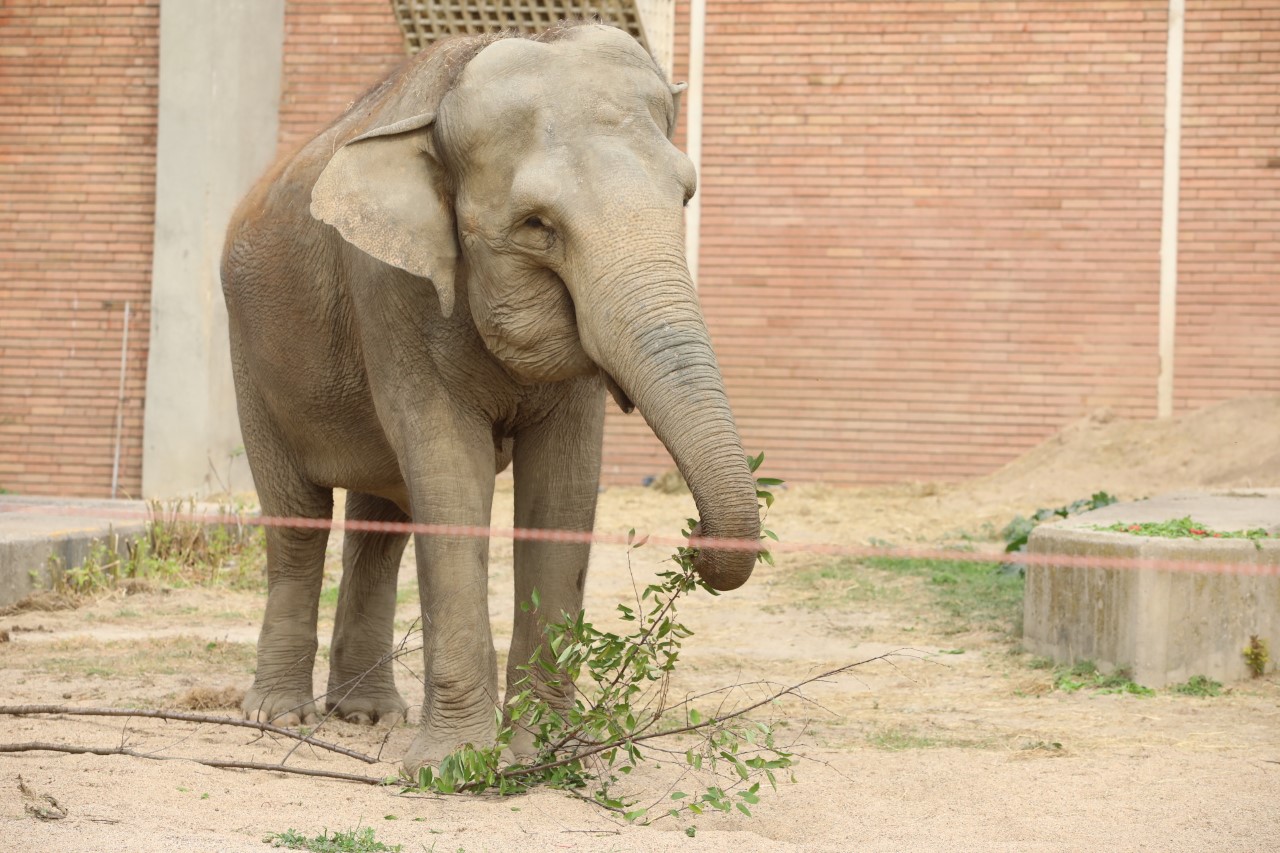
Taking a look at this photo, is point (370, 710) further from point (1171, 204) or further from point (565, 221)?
point (1171, 204)

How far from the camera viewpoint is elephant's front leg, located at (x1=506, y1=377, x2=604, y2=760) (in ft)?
17.3

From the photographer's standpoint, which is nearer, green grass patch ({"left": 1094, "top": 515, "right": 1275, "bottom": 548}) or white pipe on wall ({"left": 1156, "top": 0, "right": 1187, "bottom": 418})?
green grass patch ({"left": 1094, "top": 515, "right": 1275, "bottom": 548})

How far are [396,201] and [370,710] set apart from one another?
232cm

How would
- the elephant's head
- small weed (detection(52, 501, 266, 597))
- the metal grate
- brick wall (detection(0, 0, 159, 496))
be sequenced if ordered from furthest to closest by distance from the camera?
1. brick wall (detection(0, 0, 159, 496))
2. the metal grate
3. small weed (detection(52, 501, 266, 597))
4. the elephant's head

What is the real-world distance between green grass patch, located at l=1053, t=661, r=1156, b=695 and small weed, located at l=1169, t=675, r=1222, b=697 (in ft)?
0.40

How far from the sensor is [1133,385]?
1394 centimetres

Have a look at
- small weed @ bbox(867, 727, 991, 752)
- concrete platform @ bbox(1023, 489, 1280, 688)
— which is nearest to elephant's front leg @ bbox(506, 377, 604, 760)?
small weed @ bbox(867, 727, 991, 752)

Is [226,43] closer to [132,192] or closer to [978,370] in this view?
[132,192]

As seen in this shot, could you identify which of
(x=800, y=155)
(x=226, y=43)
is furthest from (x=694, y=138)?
(x=226, y=43)

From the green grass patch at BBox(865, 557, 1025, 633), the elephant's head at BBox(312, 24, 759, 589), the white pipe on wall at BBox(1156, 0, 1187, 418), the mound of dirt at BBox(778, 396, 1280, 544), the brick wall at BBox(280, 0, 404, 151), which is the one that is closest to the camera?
the elephant's head at BBox(312, 24, 759, 589)

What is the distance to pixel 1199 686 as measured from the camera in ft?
22.1

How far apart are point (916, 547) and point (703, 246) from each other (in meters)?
4.50

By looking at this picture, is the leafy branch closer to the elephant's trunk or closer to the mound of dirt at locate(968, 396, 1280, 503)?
the elephant's trunk

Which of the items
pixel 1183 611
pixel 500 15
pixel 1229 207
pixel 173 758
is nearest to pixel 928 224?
pixel 1229 207
